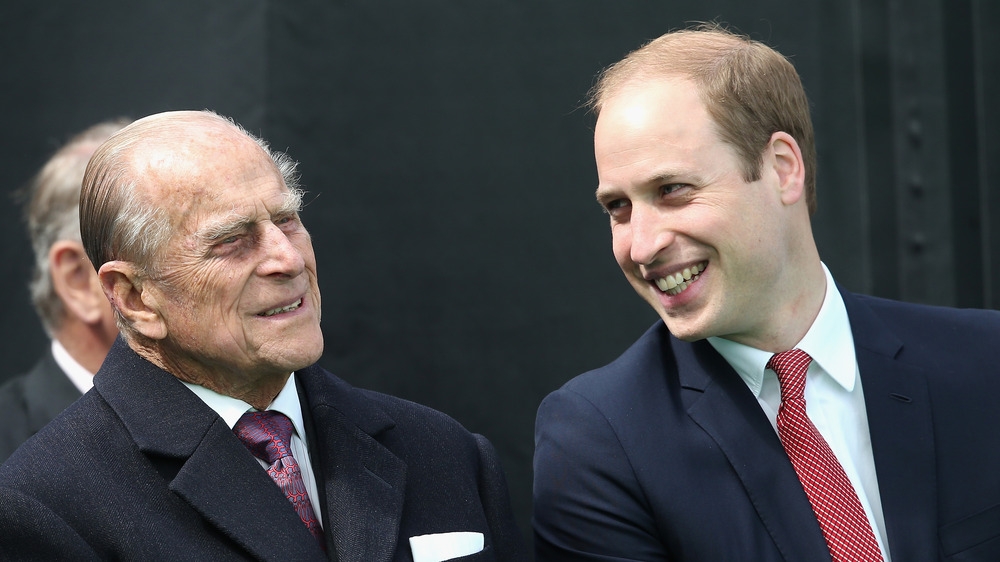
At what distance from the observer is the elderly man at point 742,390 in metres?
2.12

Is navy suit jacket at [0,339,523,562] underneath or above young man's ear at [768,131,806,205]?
underneath

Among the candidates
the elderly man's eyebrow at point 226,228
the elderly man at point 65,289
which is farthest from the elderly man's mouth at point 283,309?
the elderly man at point 65,289

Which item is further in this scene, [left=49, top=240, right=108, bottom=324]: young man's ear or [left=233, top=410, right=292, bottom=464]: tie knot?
[left=49, top=240, right=108, bottom=324]: young man's ear

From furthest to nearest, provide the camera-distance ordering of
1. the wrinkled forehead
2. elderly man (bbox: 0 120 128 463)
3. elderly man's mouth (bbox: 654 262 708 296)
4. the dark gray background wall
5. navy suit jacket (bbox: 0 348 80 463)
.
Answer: the dark gray background wall, elderly man (bbox: 0 120 128 463), navy suit jacket (bbox: 0 348 80 463), elderly man's mouth (bbox: 654 262 708 296), the wrinkled forehead

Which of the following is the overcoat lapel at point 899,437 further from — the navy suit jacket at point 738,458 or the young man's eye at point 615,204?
the young man's eye at point 615,204

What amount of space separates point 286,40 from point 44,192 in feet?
2.59

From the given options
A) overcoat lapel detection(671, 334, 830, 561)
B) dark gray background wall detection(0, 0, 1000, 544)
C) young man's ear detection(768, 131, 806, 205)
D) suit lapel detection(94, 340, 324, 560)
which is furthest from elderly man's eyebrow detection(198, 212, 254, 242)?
dark gray background wall detection(0, 0, 1000, 544)

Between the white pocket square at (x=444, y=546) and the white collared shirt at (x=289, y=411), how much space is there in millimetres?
187

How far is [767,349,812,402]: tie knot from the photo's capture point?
2195 mm

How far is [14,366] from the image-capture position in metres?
3.35

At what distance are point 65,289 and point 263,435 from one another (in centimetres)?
134

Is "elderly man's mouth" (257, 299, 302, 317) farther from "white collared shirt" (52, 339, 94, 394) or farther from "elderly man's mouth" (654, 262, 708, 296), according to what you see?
"white collared shirt" (52, 339, 94, 394)


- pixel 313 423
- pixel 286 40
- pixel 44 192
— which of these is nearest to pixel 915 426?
pixel 313 423

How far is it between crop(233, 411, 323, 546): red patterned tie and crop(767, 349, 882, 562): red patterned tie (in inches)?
35.9
